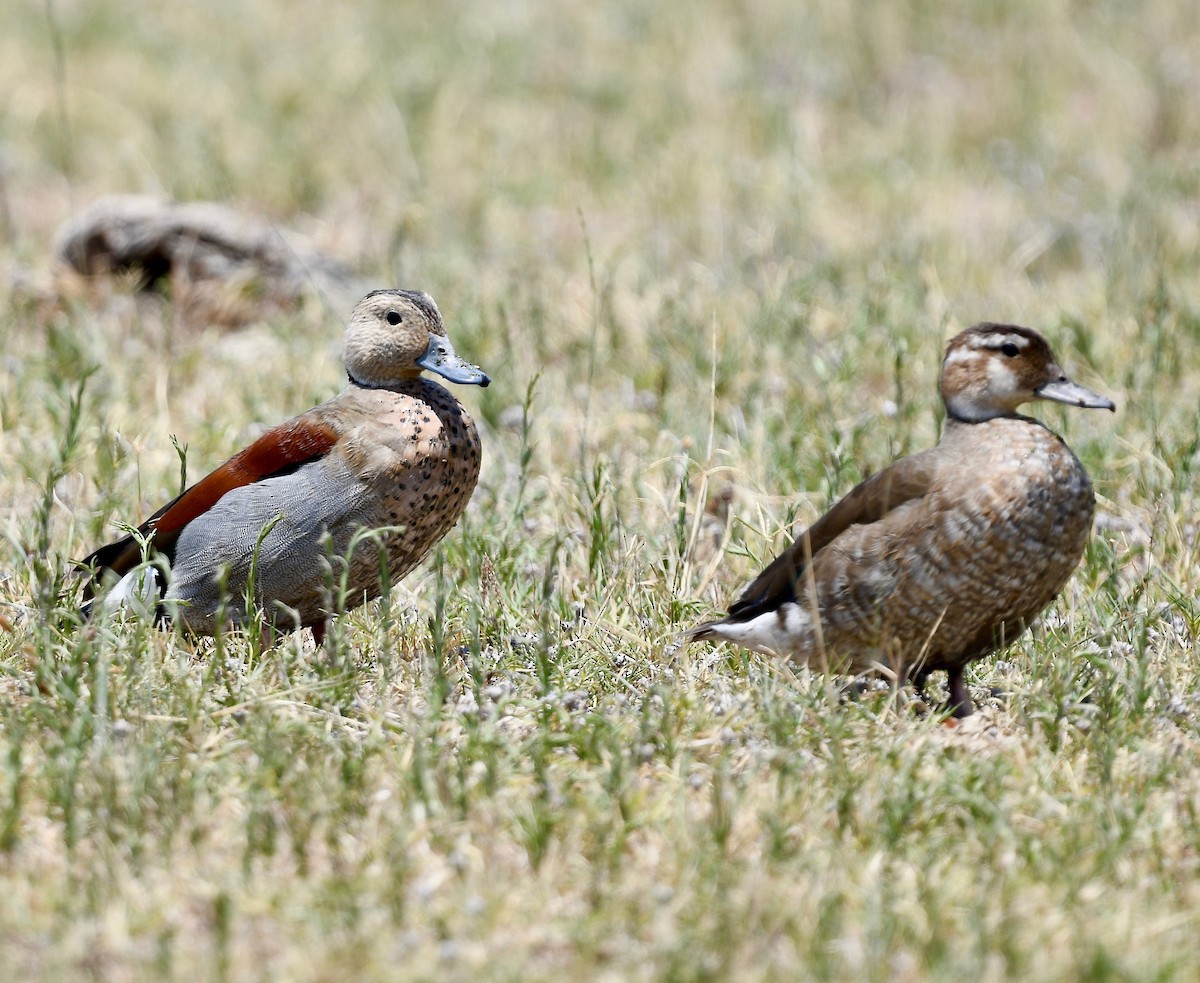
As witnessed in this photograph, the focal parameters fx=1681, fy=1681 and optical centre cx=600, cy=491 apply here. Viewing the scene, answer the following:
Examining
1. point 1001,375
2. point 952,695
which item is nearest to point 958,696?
point 952,695

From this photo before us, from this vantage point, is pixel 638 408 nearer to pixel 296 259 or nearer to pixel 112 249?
pixel 296 259

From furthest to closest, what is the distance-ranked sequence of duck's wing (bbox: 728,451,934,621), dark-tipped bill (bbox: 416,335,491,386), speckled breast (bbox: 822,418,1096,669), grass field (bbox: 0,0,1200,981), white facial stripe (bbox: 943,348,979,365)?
dark-tipped bill (bbox: 416,335,491,386), white facial stripe (bbox: 943,348,979,365), duck's wing (bbox: 728,451,934,621), speckled breast (bbox: 822,418,1096,669), grass field (bbox: 0,0,1200,981)

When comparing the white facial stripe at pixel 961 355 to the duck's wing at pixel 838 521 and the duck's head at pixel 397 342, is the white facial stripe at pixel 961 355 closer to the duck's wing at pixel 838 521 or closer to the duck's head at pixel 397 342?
the duck's wing at pixel 838 521

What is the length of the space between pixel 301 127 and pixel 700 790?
7.24 meters

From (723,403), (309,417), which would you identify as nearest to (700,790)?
(309,417)

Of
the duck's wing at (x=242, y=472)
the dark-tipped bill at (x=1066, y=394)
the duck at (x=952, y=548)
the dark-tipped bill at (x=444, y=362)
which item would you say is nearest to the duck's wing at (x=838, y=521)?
the duck at (x=952, y=548)

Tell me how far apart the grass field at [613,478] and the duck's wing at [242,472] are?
32 cm

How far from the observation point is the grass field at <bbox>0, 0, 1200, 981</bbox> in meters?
3.30

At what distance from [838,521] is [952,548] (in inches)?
14.7

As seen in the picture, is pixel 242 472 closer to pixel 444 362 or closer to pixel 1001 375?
pixel 444 362

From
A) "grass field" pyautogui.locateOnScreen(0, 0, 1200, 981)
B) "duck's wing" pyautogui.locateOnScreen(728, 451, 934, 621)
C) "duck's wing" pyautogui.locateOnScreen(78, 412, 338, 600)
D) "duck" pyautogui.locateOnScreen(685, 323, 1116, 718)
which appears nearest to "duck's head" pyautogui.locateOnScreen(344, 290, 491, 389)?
"duck's wing" pyautogui.locateOnScreen(78, 412, 338, 600)

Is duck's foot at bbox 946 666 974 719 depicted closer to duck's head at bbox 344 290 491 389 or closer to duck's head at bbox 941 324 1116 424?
duck's head at bbox 941 324 1116 424

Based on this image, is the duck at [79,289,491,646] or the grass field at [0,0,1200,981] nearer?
the grass field at [0,0,1200,981]

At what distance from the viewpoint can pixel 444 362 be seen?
195 inches
